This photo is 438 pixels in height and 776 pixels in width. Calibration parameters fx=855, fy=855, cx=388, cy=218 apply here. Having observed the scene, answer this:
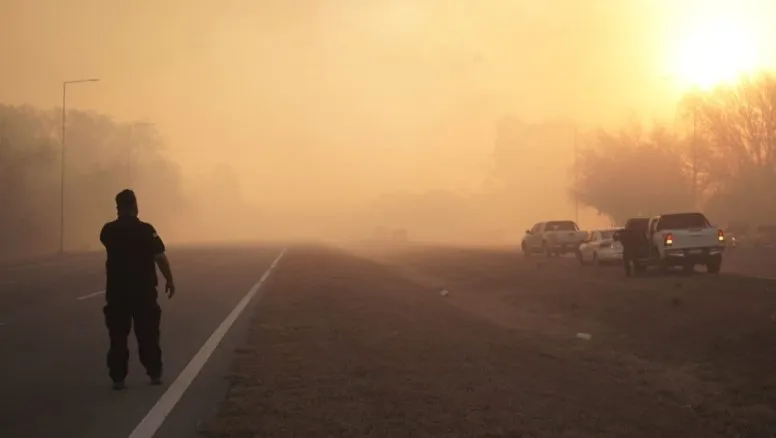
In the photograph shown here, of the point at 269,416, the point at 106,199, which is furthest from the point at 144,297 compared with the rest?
the point at 106,199

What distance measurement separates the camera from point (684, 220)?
2859cm

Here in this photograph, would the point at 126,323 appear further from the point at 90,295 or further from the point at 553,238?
A: the point at 553,238

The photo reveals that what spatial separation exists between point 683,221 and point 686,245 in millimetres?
1353

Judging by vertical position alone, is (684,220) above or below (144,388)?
above

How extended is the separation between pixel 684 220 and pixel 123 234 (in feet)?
75.5

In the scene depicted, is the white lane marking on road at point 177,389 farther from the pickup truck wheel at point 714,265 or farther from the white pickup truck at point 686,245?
the pickup truck wheel at point 714,265

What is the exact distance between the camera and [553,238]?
4728 centimetres

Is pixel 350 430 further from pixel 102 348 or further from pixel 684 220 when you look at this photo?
pixel 684 220

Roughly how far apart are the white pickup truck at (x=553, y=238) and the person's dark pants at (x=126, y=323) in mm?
38641

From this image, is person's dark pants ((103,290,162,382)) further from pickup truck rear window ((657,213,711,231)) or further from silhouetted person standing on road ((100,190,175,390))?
pickup truck rear window ((657,213,711,231))

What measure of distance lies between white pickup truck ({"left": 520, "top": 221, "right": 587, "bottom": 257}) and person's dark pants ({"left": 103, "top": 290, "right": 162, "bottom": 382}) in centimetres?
3864

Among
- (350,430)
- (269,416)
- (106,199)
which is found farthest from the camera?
(106,199)

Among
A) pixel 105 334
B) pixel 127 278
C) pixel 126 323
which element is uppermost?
pixel 127 278

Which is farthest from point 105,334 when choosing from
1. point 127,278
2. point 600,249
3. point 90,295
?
point 600,249
